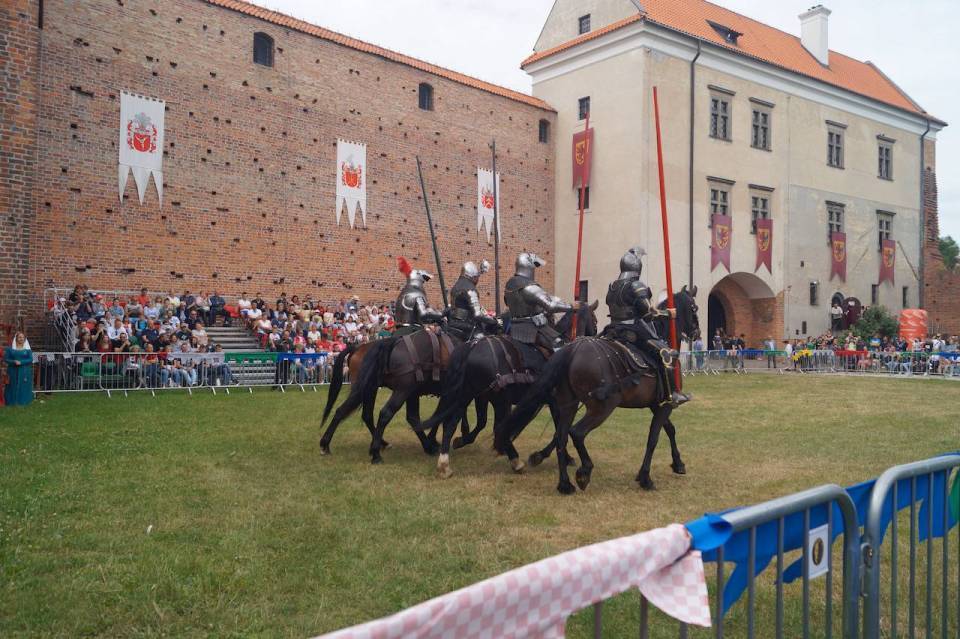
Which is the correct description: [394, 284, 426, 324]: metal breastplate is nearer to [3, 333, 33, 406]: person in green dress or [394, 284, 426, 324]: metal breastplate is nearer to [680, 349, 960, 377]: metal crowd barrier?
[3, 333, 33, 406]: person in green dress

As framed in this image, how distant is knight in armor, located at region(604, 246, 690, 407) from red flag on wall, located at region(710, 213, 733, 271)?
2381cm

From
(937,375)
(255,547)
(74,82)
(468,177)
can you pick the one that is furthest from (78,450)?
(937,375)

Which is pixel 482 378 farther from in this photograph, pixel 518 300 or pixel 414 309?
pixel 414 309

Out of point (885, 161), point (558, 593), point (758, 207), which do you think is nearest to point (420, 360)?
point (558, 593)

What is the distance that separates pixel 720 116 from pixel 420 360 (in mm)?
25924

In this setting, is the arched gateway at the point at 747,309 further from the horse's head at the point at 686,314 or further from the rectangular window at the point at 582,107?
the horse's head at the point at 686,314

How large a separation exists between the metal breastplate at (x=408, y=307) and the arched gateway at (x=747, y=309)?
82.7 feet

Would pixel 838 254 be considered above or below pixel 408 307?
above

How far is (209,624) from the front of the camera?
3.89 meters

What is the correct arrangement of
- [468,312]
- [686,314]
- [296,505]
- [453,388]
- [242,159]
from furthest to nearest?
[242,159], [468,312], [686,314], [453,388], [296,505]

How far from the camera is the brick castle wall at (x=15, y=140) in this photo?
1352cm

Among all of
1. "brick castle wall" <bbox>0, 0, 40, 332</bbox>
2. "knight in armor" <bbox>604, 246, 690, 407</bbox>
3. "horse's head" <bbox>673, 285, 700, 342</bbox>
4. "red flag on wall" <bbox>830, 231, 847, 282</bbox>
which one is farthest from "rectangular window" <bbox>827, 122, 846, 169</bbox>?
"brick castle wall" <bbox>0, 0, 40, 332</bbox>

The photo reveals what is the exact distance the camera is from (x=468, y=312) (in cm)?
933

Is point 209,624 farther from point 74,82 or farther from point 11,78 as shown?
point 74,82
